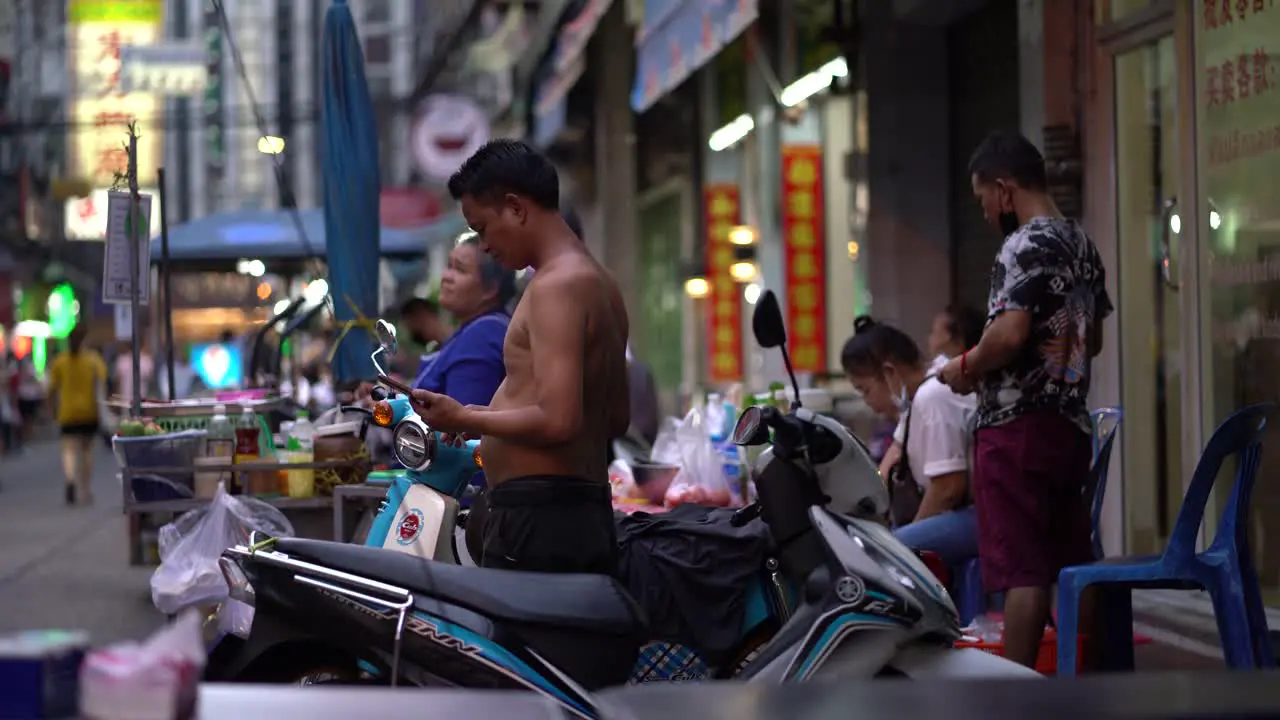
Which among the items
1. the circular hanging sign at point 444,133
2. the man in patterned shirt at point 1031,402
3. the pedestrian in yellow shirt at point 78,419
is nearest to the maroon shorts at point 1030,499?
the man in patterned shirt at point 1031,402

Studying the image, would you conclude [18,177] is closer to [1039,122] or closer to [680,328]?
[680,328]

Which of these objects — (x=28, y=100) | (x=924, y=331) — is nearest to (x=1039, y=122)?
(x=924, y=331)

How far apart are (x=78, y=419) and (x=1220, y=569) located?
15842 mm

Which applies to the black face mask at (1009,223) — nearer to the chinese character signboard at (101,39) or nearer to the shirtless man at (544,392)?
the shirtless man at (544,392)

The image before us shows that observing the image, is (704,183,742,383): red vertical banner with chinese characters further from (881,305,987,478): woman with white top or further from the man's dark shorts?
the man's dark shorts

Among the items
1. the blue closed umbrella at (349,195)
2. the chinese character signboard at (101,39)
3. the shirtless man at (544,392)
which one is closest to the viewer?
the shirtless man at (544,392)

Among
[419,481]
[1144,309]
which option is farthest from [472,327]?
[1144,309]

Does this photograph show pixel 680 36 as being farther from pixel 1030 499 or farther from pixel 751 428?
pixel 751 428

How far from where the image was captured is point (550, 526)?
4207mm

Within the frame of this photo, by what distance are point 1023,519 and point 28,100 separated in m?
65.8

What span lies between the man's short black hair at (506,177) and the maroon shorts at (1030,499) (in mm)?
2143

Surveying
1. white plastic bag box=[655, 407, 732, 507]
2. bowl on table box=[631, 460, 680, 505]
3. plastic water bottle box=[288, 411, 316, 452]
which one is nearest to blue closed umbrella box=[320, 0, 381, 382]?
plastic water bottle box=[288, 411, 316, 452]

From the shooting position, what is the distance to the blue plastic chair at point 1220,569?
542cm

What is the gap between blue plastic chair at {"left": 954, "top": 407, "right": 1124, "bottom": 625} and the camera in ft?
21.9
